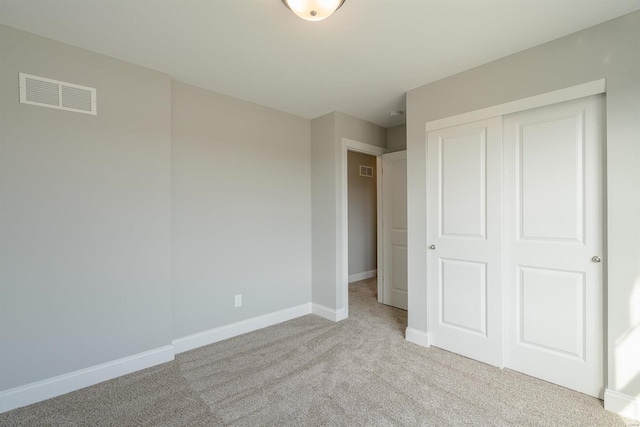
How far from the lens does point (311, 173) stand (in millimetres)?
3736

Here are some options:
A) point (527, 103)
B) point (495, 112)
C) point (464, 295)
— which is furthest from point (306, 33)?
point (464, 295)

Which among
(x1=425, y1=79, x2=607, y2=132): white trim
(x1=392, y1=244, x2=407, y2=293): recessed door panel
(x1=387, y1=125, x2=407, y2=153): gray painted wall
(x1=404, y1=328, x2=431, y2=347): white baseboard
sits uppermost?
(x1=387, y1=125, x2=407, y2=153): gray painted wall

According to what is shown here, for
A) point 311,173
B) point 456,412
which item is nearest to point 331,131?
point 311,173

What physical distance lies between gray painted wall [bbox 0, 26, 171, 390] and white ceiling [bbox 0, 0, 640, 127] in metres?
0.28

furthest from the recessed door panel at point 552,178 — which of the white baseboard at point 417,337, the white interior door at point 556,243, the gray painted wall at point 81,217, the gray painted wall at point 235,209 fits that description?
the gray painted wall at point 81,217

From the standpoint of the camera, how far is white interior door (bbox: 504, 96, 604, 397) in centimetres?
194

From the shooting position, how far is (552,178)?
2098 mm

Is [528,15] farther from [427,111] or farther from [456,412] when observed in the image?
[456,412]

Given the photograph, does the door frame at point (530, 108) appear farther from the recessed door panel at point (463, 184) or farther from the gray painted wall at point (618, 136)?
the recessed door panel at point (463, 184)

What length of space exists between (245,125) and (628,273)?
11.1 feet

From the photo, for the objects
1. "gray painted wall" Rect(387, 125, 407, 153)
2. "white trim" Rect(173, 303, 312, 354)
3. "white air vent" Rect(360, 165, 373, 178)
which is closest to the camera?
"white trim" Rect(173, 303, 312, 354)

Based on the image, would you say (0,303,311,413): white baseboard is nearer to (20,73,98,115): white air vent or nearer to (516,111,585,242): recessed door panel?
(20,73,98,115): white air vent

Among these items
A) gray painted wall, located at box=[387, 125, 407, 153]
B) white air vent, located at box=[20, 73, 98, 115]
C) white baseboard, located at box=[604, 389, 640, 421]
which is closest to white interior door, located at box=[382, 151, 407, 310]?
gray painted wall, located at box=[387, 125, 407, 153]

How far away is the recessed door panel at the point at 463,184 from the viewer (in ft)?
7.94
